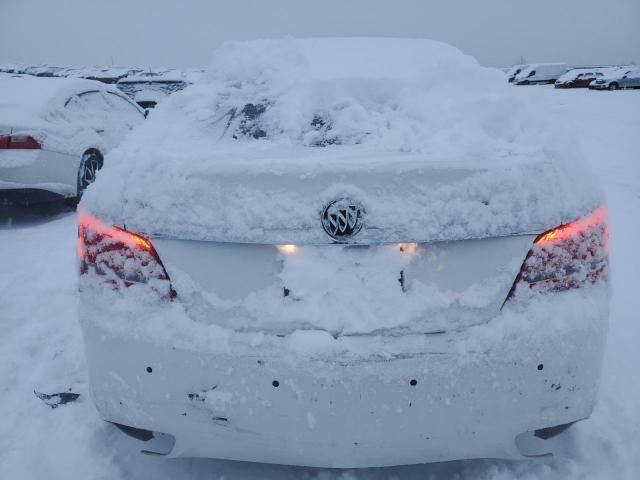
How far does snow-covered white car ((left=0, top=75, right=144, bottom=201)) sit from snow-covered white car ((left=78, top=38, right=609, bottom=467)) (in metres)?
4.48

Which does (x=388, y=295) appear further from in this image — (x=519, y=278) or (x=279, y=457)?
(x=279, y=457)

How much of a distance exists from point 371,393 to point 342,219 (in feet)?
1.66

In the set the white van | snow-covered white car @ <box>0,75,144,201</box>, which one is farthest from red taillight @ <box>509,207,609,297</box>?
the white van

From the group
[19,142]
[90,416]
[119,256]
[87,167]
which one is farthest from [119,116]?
[119,256]

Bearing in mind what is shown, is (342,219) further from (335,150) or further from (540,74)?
(540,74)

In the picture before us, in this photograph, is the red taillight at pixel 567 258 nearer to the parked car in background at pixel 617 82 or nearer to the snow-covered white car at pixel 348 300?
the snow-covered white car at pixel 348 300

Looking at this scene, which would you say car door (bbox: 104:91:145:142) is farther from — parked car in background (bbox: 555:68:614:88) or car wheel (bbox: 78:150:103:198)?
parked car in background (bbox: 555:68:614:88)

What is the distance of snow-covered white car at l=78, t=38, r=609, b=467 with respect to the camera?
1578 mm

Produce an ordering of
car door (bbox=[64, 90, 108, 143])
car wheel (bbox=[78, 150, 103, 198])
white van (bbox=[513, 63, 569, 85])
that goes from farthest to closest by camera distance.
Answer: white van (bbox=[513, 63, 569, 85]) < car door (bbox=[64, 90, 108, 143]) < car wheel (bbox=[78, 150, 103, 198])

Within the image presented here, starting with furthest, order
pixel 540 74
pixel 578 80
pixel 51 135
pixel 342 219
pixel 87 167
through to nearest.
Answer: pixel 540 74 < pixel 578 80 < pixel 87 167 < pixel 51 135 < pixel 342 219

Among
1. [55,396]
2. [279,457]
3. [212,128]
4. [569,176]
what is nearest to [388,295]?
[279,457]

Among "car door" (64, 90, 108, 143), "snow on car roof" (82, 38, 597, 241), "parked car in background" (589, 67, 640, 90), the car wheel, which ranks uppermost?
"parked car in background" (589, 67, 640, 90)

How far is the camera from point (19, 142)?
562cm

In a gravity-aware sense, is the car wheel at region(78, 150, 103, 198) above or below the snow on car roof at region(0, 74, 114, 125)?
below
